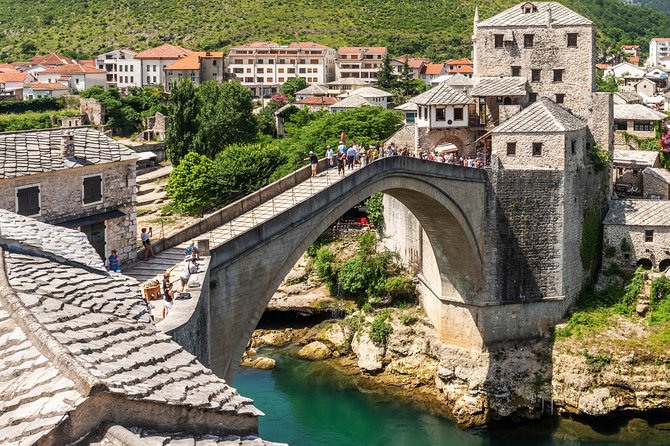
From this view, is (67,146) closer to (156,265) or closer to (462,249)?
(156,265)

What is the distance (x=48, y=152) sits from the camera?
23.3m

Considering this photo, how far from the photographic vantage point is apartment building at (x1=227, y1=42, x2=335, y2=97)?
112312mm

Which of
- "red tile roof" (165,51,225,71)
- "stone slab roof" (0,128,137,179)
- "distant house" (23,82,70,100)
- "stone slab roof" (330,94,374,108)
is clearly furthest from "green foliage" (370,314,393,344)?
"red tile roof" (165,51,225,71)

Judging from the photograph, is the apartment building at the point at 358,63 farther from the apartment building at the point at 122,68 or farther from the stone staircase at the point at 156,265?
the stone staircase at the point at 156,265

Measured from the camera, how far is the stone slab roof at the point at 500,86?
43.4 metres

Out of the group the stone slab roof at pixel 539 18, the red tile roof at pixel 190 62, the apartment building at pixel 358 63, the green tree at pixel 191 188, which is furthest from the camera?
the apartment building at pixel 358 63

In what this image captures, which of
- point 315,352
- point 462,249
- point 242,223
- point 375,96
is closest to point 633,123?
point 462,249

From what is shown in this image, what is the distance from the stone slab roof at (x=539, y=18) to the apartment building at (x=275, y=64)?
225 feet

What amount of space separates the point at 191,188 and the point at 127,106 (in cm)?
3141

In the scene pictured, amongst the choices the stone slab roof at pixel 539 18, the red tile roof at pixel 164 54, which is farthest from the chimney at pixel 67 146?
the red tile roof at pixel 164 54

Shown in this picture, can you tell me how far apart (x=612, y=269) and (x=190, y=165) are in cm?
2907

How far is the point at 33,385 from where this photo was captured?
356 inches

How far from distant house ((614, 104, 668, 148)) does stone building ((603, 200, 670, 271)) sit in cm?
1951

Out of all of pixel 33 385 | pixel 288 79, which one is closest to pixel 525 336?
pixel 33 385
